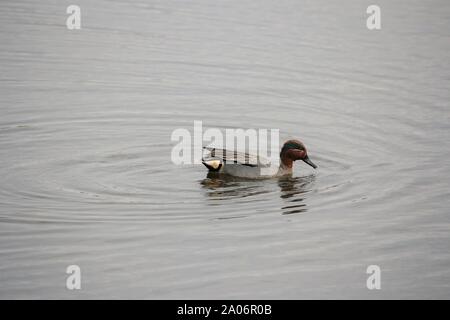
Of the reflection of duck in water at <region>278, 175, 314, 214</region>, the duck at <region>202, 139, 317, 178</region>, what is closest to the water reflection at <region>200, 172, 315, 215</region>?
the reflection of duck in water at <region>278, 175, 314, 214</region>

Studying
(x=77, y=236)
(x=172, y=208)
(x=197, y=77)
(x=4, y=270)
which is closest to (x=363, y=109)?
(x=197, y=77)

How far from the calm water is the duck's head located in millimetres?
374

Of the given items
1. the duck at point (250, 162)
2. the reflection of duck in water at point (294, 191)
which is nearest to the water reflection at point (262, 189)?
the reflection of duck in water at point (294, 191)

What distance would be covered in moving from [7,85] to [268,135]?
210 inches

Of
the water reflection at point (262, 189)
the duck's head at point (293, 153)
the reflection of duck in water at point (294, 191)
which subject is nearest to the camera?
the reflection of duck in water at point (294, 191)

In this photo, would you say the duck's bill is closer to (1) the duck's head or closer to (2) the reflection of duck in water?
(1) the duck's head

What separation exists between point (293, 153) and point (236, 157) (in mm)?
940

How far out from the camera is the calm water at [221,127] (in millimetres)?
9992

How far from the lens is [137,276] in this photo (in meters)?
9.59

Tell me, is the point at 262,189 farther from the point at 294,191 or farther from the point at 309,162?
the point at 309,162

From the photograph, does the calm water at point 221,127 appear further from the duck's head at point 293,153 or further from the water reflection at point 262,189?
the duck's head at point 293,153

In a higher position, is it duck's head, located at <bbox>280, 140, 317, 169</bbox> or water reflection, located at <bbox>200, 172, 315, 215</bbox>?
duck's head, located at <bbox>280, 140, 317, 169</bbox>

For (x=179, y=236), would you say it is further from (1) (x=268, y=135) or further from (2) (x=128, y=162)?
(1) (x=268, y=135)

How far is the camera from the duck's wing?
43.5ft
